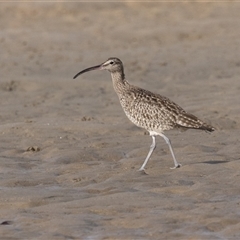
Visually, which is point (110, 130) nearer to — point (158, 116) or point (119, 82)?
point (119, 82)

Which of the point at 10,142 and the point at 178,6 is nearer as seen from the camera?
the point at 10,142

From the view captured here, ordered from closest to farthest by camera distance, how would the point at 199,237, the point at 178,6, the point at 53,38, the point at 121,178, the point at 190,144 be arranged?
the point at 199,237 < the point at 121,178 < the point at 190,144 < the point at 53,38 < the point at 178,6

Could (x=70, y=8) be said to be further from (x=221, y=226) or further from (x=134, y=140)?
(x=221, y=226)

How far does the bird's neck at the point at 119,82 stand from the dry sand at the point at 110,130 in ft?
2.47

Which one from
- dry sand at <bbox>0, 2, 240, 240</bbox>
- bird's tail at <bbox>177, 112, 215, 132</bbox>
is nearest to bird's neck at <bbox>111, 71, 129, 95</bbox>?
dry sand at <bbox>0, 2, 240, 240</bbox>

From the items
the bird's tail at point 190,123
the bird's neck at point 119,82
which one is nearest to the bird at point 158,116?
the bird's tail at point 190,123

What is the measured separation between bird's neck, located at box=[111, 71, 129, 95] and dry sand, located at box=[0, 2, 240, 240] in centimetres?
75

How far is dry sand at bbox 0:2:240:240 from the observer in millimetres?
8367

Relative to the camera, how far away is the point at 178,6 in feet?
92.8

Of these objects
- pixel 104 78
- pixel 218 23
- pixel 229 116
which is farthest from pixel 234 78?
pixel 218 23

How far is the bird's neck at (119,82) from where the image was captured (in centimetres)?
A: 1168

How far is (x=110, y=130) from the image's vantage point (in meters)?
13.2

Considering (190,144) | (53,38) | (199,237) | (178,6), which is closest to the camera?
(199,237)

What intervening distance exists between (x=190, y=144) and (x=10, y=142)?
2.26 meters
